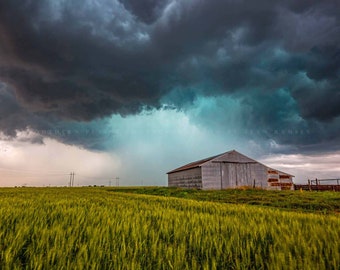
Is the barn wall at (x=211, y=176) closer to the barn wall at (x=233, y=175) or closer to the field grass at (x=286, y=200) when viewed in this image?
the barn wall at (x=233, y=175)

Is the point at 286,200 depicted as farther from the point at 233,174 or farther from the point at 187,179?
the point at 187,179

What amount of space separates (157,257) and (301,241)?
6.34 feet

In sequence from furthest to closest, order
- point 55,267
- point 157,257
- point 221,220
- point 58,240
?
point 221,220 < point 58,240 < point 157,257 < point 55,267

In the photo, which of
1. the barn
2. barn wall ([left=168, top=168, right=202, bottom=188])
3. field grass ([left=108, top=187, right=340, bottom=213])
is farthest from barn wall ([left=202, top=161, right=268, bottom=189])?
field grass ([left=108, top=187, right=340, bottom=213])

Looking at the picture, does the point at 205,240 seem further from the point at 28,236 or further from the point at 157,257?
the point at 28,236

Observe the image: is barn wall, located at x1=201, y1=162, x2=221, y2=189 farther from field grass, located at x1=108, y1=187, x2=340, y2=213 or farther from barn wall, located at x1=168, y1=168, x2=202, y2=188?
field grass, located at x1=108, y1=187, x2=340, y2=213

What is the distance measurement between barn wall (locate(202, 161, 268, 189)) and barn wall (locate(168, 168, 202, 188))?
126 cm

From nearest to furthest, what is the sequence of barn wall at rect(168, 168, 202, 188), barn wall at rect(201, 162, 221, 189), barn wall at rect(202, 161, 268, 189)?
barn wall at rect(201, 162, 221, 189), barn wall at rect(202, 161, 268, 189), barn wall at rect(168, 168, 202, 188)

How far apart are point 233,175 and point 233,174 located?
0.14m

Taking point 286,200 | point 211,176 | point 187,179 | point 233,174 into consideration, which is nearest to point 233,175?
point 233,174

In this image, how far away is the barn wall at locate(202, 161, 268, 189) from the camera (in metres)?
30.7

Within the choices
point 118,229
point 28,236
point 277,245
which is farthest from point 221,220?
point 28,236

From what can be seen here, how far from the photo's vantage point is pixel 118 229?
11.5 feet

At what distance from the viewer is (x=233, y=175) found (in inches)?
1267
